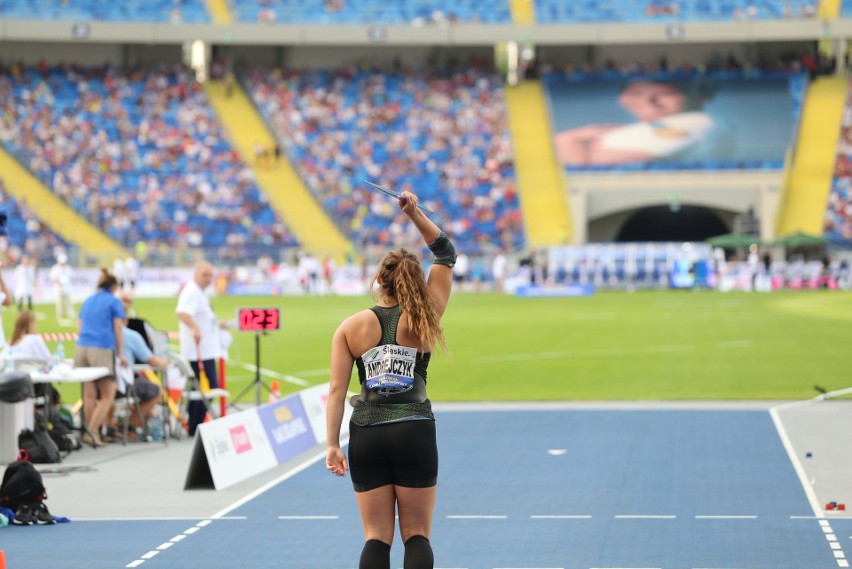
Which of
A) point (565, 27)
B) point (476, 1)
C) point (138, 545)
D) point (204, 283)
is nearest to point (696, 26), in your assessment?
point (565, 27)

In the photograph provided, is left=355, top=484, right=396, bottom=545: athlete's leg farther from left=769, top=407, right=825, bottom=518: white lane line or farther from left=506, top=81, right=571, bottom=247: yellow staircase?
left=506, top=81, right=571, bottom=247: yellow staircase

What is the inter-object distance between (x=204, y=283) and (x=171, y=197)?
47.1m

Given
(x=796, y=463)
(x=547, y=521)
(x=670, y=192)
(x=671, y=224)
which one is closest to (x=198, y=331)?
(x=547, y=521)

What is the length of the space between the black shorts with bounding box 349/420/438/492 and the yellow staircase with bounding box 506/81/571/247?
176 ft

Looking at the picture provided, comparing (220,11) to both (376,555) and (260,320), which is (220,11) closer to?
(260,320)

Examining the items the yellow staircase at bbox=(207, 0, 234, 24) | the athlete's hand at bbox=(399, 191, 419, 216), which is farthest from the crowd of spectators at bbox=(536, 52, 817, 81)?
the athlete's hand at bbox=(399, 191, 419, 216)

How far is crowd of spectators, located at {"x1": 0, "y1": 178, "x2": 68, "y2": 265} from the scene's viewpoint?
56281 millimetres

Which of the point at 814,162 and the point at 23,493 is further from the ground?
the point at 814,162

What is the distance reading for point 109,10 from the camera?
221 feet

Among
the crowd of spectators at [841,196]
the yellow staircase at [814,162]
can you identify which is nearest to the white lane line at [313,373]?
the crowd of spectators at [841,196]

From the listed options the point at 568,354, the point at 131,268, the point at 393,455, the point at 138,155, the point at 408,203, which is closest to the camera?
the point at 393,455

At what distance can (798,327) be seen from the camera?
1293 inches

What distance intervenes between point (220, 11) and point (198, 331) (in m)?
55.3

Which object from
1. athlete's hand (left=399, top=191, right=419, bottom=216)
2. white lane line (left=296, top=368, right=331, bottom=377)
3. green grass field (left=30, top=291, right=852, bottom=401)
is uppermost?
athlete's hand (left=399, top=191, right=419, bottom=216)
